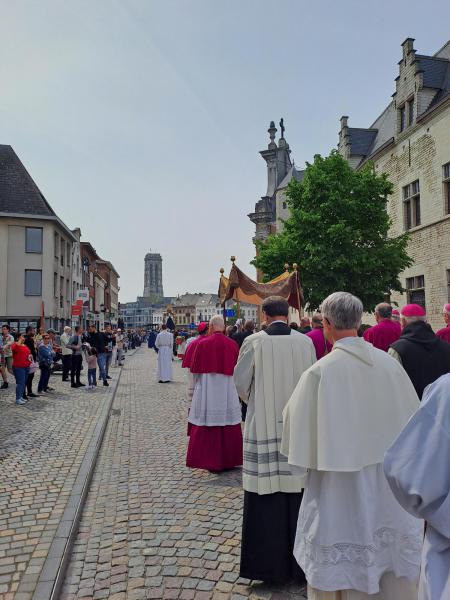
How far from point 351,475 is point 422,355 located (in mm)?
2544

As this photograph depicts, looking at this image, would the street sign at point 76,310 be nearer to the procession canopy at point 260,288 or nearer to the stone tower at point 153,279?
the procession canopy at point 260,288

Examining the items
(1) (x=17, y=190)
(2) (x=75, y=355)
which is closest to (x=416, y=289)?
(2) (x=75, y=355)

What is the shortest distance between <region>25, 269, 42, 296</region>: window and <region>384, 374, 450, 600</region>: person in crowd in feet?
117

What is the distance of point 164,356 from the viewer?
698 inches

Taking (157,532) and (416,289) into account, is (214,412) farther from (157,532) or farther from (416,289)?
(416,289)

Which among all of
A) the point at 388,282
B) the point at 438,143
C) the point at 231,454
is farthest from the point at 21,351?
the point at 438,143

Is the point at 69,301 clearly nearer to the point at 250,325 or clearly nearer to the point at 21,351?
the point at 21,351

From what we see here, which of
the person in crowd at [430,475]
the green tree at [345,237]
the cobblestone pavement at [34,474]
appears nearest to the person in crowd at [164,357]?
the cobblestone pavement at [34,474]

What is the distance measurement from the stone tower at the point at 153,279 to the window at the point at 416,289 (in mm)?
169665

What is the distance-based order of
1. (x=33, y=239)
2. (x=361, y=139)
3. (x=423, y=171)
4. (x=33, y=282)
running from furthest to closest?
(x=33, y=239) → (x=33, y=282) → (x=361, y=139) → (x=423, y=171)

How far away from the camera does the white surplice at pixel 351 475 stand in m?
2.44

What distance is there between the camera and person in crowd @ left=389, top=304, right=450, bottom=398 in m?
4.65

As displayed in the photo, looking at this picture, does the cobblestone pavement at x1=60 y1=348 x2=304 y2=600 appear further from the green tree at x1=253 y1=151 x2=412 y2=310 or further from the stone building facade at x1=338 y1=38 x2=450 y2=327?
the stone building facade at x1=338 y1=38 x2=450 y2=327

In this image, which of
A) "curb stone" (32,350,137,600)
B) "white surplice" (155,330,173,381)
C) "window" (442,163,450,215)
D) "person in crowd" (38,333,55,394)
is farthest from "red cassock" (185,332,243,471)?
"window" (442,163,450,215)
